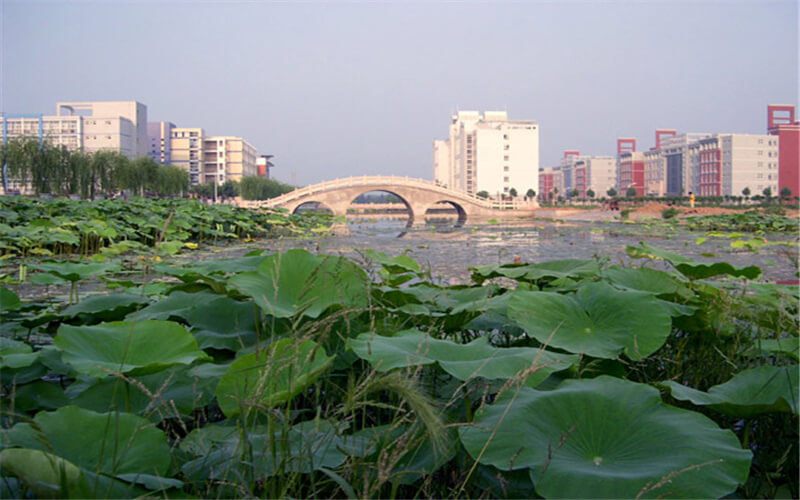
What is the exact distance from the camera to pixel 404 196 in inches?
1417

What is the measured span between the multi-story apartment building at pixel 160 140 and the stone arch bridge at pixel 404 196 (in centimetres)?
5220

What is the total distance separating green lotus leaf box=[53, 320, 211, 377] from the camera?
1178 mm

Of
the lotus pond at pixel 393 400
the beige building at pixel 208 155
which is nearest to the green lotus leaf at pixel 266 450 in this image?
the lotus pond at pixel 393 400

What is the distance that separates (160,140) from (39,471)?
88446mm

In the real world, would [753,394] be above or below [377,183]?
below

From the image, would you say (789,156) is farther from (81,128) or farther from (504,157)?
(81,128)

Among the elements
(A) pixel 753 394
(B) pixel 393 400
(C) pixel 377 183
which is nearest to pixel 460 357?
(B) pixel 393 400

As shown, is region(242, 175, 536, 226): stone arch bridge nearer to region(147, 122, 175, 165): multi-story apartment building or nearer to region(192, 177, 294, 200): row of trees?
region(192, 177, 294, 200): row of trees

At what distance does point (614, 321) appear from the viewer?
1.55m

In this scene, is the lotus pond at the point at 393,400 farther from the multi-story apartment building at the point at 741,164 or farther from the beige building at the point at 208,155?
the beige building at the point at 208,155

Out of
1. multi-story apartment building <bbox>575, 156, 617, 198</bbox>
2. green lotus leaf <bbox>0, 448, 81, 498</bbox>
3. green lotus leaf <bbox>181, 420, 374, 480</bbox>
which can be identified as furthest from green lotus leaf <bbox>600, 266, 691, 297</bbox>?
multi-story apartment building <bbox>575, 156, 617, 198</bbox>

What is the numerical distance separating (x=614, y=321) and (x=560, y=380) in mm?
330

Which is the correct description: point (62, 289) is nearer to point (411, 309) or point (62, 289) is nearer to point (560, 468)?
point (411, 309)

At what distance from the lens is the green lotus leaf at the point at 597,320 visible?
4.64 ft
